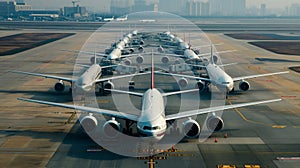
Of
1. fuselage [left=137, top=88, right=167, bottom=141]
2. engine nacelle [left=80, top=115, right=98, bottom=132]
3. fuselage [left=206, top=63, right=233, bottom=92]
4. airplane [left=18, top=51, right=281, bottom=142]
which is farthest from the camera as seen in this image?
fuselage [left=206, top=63, right=233, bottom=92]

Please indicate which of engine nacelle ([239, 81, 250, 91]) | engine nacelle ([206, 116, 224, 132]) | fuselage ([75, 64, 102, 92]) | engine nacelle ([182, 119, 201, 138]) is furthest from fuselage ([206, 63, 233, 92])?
engine nacelle ([182, 119, 201, 138])

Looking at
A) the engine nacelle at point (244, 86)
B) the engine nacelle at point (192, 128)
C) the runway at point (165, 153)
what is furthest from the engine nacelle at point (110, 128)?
the engine nacelle at point (244, 86)

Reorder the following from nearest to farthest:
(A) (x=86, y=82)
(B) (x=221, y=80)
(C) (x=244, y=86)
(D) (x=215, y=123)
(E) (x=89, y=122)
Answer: (E) (x=89, y=122) → (D) (x=215, y=123) → (A) (x=86, y=82) → (B) (x=221, y=80) → (C) (x=244, y=86)

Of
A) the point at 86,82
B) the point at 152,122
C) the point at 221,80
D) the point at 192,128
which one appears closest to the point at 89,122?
the point at 152,122

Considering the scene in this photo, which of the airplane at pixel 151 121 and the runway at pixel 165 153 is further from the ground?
the airplane at pixel 151 121

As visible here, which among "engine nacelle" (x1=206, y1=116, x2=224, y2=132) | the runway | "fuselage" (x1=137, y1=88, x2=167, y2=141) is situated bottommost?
the runway

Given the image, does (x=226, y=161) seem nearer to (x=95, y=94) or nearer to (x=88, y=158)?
(x=88, y=158)

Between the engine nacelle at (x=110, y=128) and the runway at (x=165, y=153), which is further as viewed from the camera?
the engine nacelle at (x=110, y=128)

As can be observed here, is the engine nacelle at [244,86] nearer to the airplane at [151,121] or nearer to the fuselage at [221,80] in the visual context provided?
the fuselage at [221,80]

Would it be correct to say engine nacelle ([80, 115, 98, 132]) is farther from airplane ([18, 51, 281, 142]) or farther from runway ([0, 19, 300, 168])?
runway ([0, 19, 300, 168])

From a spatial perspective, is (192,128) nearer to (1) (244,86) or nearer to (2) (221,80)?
(2) (221,80)

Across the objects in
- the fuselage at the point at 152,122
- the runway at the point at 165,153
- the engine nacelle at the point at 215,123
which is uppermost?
the fuselage at the point at 152,122
